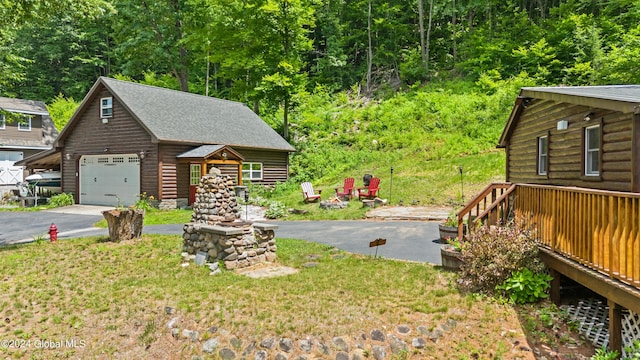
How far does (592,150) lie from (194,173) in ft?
57.1

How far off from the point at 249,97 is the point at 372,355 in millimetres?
25450

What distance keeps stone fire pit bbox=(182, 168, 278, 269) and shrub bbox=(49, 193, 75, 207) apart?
1632cm

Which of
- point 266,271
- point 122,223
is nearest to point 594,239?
point 266,271

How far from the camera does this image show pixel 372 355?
5.46 m

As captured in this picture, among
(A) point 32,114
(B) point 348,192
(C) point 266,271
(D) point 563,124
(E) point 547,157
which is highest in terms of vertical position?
(A) point 32,114

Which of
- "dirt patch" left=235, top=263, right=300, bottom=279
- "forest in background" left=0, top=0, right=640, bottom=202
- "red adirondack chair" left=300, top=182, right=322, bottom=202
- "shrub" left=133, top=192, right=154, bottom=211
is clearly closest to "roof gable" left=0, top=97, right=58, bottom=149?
"forest in background" left=0, top=0, right=640, bottom=202

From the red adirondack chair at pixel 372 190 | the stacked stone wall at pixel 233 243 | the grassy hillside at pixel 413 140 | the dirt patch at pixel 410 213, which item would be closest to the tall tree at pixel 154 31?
the grassy hillside at pixel 413 140

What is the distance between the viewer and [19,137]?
29844 millimetres

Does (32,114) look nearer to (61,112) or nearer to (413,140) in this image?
(61,112)

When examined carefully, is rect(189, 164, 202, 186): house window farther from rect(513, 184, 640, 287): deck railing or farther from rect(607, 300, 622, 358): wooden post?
rect(607, 300, 622, 358): wooden post

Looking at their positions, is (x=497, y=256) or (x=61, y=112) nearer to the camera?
(x=497, y=256)

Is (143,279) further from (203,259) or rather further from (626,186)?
(626,186)

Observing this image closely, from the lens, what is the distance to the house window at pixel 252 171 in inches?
930

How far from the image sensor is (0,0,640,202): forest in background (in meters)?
24.4
